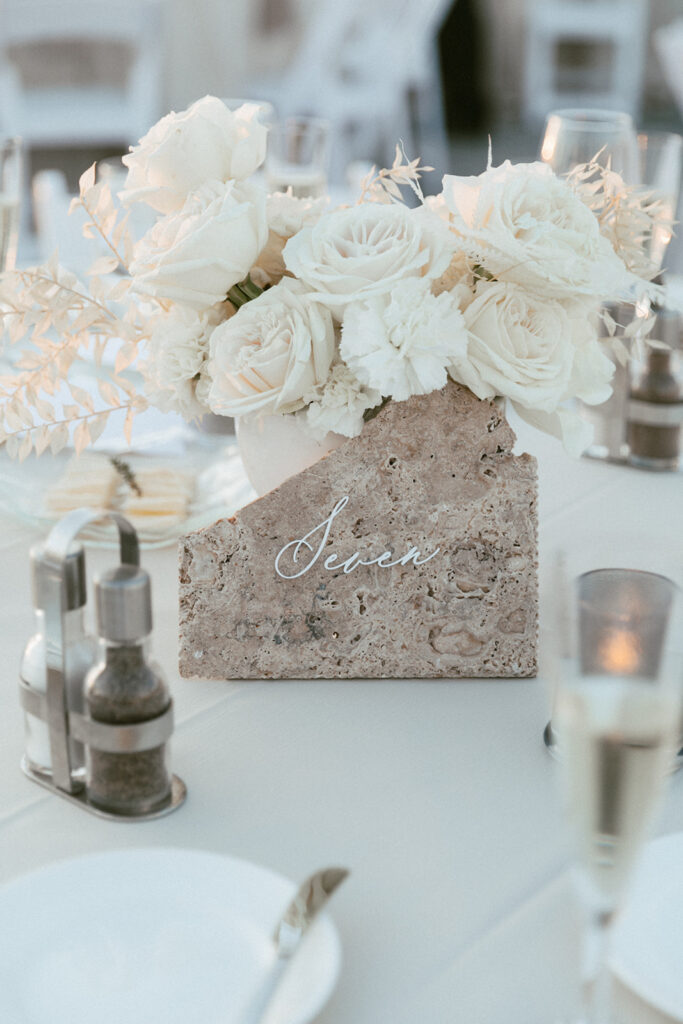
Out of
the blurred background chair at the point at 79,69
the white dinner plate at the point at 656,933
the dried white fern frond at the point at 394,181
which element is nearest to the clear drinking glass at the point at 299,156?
the dried white fern frond at the point at 394,181

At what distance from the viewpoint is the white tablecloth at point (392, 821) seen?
2.09 feet

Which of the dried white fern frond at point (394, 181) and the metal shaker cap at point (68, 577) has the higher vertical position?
the dried white fern frond at point (394, 181)

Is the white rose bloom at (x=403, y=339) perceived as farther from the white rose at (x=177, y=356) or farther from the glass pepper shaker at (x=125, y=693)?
the glass pepper shaker at (x=125, y=693)

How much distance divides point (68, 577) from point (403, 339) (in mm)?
Answer: 293

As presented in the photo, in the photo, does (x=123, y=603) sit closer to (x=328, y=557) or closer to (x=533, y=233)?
(x=328, y=557)

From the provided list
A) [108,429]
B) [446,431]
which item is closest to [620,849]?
[446,431]

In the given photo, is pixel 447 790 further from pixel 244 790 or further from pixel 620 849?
pixel 620 849

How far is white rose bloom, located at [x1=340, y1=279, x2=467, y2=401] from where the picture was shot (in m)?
0.84

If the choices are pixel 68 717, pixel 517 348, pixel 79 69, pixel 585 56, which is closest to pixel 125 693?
pixel 68 717

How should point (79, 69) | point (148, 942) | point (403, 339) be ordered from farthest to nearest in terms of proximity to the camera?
1. point (79, 69)
2. point (403, 339)
3. point (148, 942)

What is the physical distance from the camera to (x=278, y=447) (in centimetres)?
97

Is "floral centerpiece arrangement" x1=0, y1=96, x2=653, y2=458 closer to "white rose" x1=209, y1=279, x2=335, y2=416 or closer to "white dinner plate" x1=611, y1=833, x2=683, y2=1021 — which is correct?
"white rose" x1=209, y1=279, x2=335, y2=416

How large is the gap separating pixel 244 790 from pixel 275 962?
201 millimetres

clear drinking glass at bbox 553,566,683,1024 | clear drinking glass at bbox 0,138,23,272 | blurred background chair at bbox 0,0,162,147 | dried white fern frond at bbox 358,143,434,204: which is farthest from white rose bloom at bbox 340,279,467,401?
blurred background chair at bbox 0,0,162,147
